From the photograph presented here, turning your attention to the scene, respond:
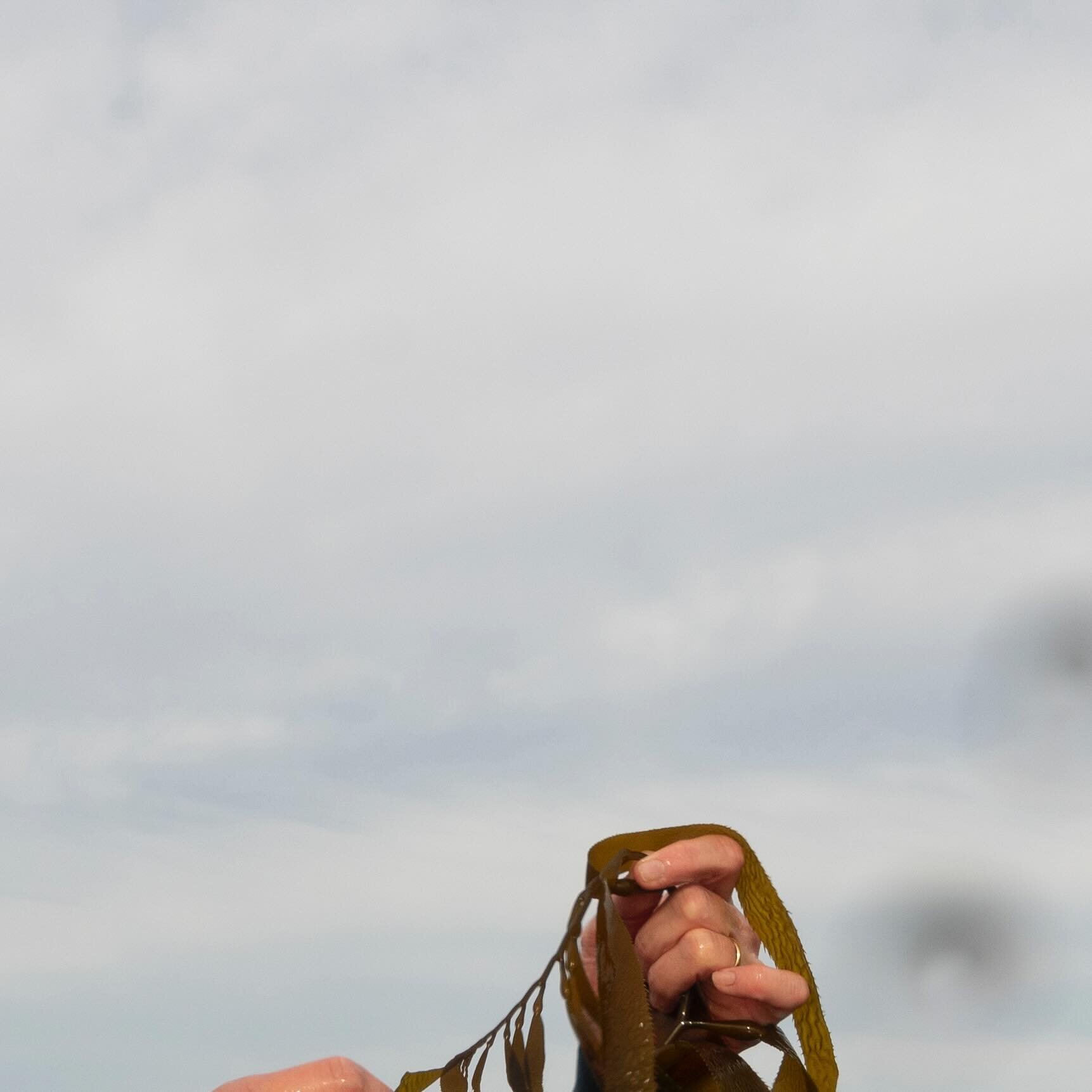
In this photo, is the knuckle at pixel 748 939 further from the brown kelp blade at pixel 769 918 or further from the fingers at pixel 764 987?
the fingers at pixel 764 987

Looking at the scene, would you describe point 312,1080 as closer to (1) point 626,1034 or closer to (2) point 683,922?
(1) point 626,1034

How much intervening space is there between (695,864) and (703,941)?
13 cm

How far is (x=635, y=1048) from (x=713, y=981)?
0.19 meters

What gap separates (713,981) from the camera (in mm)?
2045

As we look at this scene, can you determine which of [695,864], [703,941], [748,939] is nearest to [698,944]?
[703,941]

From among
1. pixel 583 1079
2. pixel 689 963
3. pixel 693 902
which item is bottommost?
pixel 583 1079

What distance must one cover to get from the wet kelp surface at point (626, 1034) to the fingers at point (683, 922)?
10 centimetres

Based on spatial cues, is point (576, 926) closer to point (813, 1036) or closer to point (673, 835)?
point (673, 835)

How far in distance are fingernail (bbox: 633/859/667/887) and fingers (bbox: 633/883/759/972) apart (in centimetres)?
13

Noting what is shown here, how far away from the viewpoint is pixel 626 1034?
1966 millimetres

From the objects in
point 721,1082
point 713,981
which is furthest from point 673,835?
point 721,1082

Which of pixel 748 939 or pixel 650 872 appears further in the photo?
pixel 748 939

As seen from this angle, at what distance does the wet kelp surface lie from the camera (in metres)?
1.97

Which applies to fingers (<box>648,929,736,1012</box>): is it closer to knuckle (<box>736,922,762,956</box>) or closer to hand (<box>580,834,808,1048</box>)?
hand (<box>580,834,808,1048</box>)
